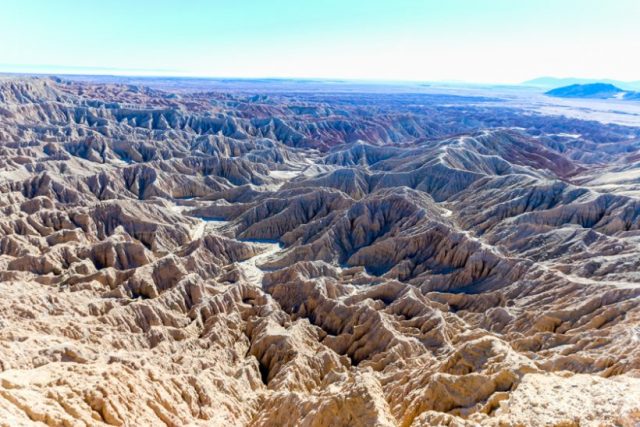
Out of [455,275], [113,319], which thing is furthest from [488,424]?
[455,275]

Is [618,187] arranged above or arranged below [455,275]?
above

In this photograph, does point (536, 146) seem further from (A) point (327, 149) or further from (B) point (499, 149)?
(A) point (327, 149)

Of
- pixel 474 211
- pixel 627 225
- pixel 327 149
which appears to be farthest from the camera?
pixel 327 149

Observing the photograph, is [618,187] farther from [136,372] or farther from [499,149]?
[136,372]

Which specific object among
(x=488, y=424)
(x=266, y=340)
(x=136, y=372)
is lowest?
(x=266, y=340)

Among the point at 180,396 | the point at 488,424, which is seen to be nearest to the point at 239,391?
the point at 180,396

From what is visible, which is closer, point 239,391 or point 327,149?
point 239,391

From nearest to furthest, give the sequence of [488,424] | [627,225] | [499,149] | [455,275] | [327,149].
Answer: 1. [488,424]
2. [455,275]
3. [627,225]
4. [499,149]
5. [327,149]
